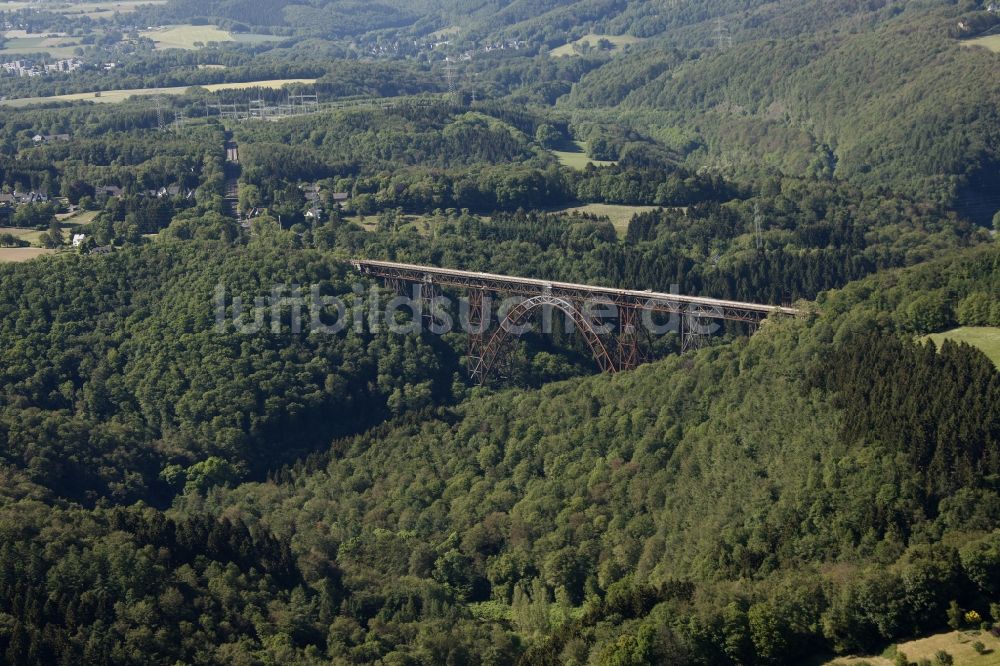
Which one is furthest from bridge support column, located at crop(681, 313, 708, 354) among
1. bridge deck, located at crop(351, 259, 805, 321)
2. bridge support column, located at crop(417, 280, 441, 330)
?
bridge support column, located at crop(417, 280, 441, 330)

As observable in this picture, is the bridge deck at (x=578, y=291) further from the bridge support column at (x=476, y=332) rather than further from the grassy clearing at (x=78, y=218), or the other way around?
the grassy clearing at (x=78, y=218)

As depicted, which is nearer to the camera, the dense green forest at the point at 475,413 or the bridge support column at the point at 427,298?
the dense green forest at the point at 475,413

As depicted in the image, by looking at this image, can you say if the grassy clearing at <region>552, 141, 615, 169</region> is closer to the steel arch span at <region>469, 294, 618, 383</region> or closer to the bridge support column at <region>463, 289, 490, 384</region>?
the bridge support column at <region>463, 289, 490, 384</region>

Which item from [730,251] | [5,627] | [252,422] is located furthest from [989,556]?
[730,251]

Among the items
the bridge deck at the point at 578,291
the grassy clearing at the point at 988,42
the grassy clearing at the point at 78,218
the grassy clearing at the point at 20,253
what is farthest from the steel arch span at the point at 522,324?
the grassy clearing at the point at 988,42

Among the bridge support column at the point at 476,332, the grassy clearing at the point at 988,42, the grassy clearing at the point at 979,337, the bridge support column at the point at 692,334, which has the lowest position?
the bridge support column at the point at 476,332

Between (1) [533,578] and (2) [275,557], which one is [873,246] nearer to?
(1) [533,578]
